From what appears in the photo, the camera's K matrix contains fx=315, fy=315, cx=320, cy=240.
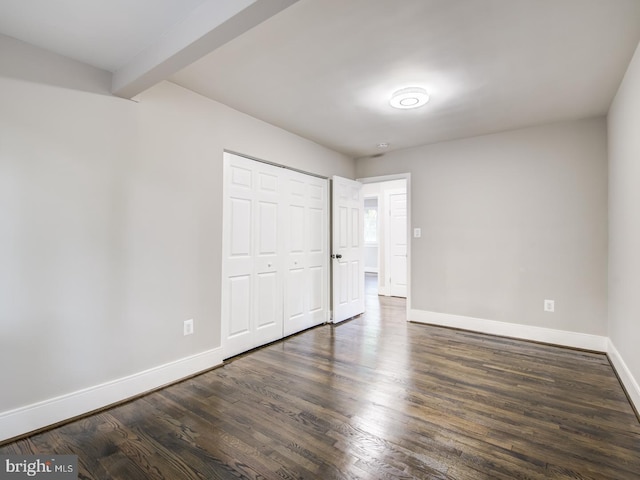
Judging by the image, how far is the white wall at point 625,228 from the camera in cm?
214

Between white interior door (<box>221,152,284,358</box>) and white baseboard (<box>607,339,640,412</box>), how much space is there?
2986mm

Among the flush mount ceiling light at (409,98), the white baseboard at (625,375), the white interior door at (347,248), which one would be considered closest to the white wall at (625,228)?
the white baseboard at (625,375)

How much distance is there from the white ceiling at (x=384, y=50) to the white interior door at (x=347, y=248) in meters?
1.43

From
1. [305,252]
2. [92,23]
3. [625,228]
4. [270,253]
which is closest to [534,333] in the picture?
[625,228]

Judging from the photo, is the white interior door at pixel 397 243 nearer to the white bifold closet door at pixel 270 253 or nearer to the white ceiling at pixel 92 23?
the white bifold closet door at pixel 270 253

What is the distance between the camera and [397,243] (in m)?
6.52

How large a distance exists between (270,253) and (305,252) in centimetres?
60

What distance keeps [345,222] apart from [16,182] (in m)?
3.41

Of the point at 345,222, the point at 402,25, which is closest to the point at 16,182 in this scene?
the point at 402,25

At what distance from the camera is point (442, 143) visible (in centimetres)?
412

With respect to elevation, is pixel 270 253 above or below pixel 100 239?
below

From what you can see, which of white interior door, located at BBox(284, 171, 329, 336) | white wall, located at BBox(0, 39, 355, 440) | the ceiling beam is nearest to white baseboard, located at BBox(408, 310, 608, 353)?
white interior door, located at BBox(284, 171, 329, 336)

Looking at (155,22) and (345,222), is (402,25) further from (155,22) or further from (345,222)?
(345,222)

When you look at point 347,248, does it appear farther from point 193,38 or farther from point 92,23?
point 92,23
